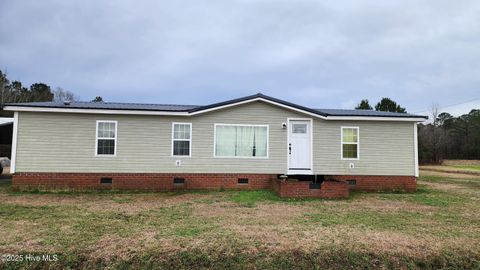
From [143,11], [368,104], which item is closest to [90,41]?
[143,11]

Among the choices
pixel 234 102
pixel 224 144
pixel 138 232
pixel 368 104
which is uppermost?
pixel 368 104

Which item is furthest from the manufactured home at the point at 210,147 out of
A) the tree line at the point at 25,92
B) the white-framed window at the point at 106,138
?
the tree line at the point at 25,92

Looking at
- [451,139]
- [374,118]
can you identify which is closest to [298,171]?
[374,118]

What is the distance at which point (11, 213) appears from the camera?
7199 mm

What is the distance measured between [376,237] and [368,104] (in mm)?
31476

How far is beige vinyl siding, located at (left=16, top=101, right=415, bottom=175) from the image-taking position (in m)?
10.6

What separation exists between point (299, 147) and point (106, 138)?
7.32 m

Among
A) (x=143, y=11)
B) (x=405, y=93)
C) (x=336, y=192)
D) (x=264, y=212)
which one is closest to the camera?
(x=264, y=212)

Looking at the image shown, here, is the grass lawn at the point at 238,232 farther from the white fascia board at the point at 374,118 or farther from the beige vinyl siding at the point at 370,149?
the white fascia board at the point at 374,118

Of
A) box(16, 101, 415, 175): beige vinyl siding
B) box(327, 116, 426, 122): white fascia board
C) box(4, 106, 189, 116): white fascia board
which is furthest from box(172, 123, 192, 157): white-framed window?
box(327, 116, 426, 122): white fascia board

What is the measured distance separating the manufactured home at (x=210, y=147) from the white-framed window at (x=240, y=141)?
4 centimetres

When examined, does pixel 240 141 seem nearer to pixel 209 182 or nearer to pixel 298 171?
pixel 209 182

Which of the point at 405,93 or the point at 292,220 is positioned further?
the point at 405,93

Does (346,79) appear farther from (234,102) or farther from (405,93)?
(234,102)
